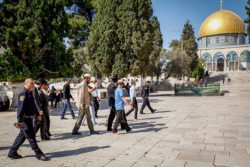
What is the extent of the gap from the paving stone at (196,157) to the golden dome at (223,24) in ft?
213

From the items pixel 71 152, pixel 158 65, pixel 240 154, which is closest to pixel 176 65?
pixel 158 65

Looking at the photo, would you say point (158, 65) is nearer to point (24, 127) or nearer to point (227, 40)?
point (24, 127)

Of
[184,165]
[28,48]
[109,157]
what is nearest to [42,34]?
[28,48]

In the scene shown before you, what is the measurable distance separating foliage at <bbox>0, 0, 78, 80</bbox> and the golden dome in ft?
193

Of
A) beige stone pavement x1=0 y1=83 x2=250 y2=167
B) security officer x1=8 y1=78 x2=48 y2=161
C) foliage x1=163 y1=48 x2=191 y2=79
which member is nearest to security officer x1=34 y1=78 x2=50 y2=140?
beige stone pavement x1=0 y1=83 x2=250 y2=167

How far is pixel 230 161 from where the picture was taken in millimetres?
4016

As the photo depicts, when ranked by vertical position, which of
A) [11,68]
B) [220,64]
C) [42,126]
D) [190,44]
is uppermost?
[190,44]

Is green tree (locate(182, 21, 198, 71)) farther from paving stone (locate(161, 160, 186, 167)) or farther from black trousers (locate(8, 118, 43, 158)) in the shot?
black trousers (locate(8, 118, 43, 158))

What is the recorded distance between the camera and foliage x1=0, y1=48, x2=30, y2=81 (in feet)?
35.3

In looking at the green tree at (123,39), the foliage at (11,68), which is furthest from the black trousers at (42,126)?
the green tree at (123,39)

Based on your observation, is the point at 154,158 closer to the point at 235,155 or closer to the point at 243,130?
the point at 235,155

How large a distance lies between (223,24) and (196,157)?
6601cm

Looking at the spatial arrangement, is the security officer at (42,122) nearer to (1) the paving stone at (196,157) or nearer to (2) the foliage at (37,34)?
(1) the paving stone at (196,157)

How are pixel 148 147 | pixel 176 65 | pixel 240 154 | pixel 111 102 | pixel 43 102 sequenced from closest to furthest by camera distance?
pixel 240 154
pixel 148 147
pixel 43 102
pixel 111 102
pixel 176 65
